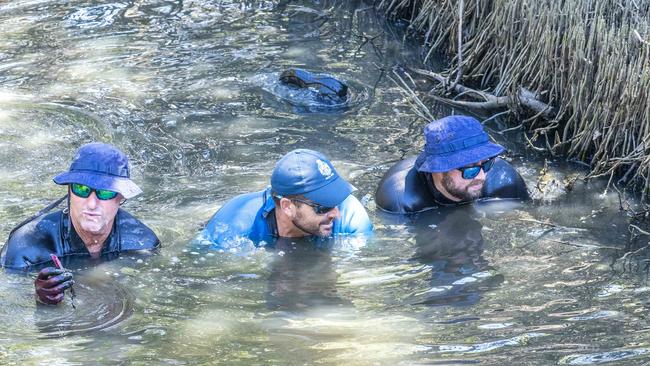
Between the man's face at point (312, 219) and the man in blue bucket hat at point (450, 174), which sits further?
the man in blue bucket hat at point (450, 174)

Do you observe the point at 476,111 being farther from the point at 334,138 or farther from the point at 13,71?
the point at 13,71

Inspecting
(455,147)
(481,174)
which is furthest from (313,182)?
(481,174)

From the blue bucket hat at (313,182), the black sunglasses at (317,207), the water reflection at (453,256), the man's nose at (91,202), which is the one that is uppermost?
the man's nose at (91,202)

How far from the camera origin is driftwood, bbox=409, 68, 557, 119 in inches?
408

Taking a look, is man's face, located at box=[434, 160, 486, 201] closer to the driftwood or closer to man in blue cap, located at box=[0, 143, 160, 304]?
the driftwood

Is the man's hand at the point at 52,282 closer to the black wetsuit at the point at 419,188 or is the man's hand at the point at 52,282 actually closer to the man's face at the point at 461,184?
the black wetsuit at the point at 419,188

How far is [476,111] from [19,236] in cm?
524

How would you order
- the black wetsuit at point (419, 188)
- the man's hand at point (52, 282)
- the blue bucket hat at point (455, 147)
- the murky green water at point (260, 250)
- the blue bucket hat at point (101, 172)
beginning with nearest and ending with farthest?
the murky green water at point (260, 250)
the man's hand at point (52, 282)
the blue bucket hat at point (101, 172)
the blue bucket hat at point (455, 147)
the black wetsuit at point (419, 188)

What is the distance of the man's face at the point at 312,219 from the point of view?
25.4 feet

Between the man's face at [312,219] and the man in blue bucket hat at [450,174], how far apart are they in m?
1.20

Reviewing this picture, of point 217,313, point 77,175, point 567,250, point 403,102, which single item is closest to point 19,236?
point 77,175

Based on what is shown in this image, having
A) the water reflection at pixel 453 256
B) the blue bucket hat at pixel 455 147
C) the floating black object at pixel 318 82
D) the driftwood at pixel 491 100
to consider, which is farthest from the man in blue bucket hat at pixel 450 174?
the floating black object at pixel 318 82

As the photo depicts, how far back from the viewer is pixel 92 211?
23.7 ft

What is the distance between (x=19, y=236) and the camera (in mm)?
7359
